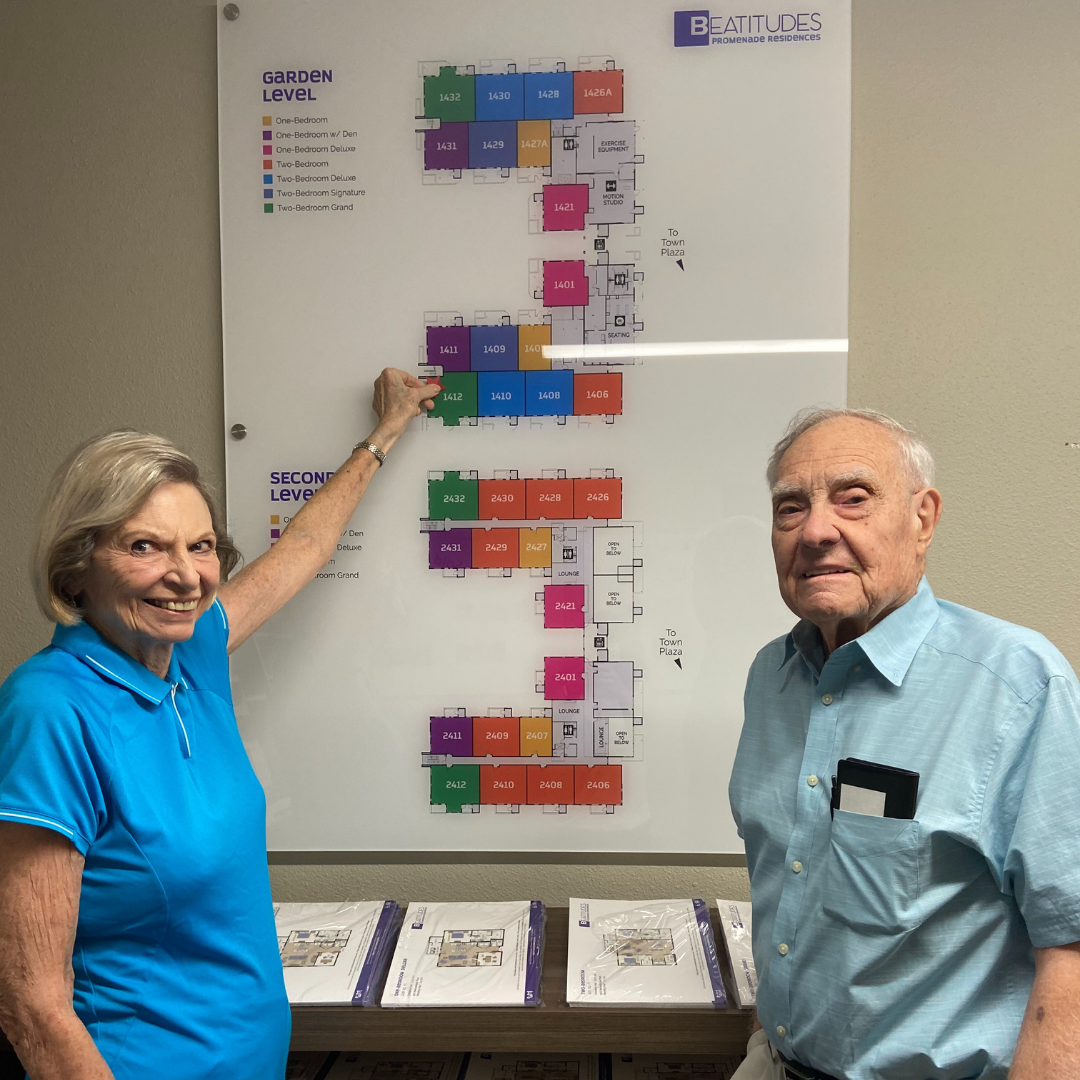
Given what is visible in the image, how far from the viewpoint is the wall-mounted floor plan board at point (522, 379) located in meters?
1.49

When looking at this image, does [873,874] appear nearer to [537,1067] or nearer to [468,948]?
[468,948]

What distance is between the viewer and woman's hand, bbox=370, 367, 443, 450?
1498mm

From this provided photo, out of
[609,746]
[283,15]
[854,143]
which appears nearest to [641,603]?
[609,746]

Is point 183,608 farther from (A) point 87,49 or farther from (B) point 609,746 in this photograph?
(A) point 87,49

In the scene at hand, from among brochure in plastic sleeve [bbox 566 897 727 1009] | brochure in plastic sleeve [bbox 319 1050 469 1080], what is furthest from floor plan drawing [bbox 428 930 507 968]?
brochure in plastic sleeve [bbox 319 1050 469 1080]

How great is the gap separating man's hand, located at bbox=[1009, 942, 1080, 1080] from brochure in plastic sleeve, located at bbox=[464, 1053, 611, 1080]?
31.6 inches

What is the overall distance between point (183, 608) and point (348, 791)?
0.68 m

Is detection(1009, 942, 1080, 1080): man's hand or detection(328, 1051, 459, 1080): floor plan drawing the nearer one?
detection(1009, 942, 1080, 1080): man's hand

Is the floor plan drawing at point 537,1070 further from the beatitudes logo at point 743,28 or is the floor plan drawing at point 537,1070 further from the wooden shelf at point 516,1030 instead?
the beatitudes logo at point 743,28

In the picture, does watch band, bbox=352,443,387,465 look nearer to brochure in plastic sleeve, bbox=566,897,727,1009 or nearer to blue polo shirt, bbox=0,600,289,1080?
blue polo shirt, bbox=0,600,289,1080

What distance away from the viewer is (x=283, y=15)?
1.53 m

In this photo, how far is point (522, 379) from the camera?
153cm

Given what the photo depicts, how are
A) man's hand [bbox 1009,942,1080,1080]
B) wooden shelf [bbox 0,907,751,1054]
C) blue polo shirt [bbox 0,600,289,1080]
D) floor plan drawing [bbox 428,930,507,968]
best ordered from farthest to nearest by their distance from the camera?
floor plan drawing [bbox 428,930,507,968] → wooden shelf [bbox 0,907,751,1054] → blue polo shirt [bbox 0,600,289,1080] → man's hand [bbox 1009,942,1080,1080]

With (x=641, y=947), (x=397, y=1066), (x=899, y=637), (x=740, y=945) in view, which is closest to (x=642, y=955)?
(x=641, y=947)
